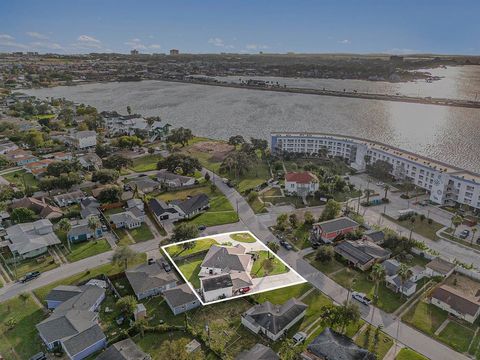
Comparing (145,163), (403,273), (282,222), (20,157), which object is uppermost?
(20,157)

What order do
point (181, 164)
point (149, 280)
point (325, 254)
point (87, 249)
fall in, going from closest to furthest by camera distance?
point (149, 280) → point (325, 254) → point (87, 249) → point (181, 164)

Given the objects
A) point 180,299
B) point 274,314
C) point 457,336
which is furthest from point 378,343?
point 180,299

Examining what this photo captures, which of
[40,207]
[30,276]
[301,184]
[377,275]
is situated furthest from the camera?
[301,184]

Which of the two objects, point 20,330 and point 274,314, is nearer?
point 274,314

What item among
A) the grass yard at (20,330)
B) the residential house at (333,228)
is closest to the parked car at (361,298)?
the residential house at (333,228)

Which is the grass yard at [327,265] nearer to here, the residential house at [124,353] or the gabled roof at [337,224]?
the gabled roof at [337,224]

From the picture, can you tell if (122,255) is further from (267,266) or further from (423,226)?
(423,226)

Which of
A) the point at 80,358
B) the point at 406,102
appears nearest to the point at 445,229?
the point at 80,358
